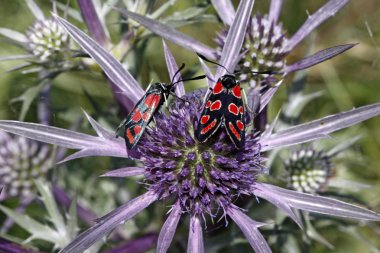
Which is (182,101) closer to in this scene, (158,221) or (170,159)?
(170,159)

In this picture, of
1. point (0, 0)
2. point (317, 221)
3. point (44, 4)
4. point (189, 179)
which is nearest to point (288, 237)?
point (317, 221)

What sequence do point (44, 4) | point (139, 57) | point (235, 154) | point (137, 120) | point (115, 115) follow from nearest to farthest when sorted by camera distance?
point (137, 120), point (235, 154), point (139, 57), point (115, 115), point (44, 4)

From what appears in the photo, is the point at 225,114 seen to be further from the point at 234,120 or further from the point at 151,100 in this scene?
the point at 151,100

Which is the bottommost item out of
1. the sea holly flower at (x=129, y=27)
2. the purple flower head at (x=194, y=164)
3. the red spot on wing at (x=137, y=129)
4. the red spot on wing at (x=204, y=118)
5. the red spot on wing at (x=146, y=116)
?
the purple flower head at (x=194, y=164)

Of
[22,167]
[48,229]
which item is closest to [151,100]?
[48,229]

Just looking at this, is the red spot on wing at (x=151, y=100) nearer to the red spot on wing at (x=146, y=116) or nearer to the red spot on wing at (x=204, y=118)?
the red spot on wing at (x=146, y=116)

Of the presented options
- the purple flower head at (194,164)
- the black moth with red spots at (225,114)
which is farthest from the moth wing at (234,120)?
the purple flower head at (194,164)

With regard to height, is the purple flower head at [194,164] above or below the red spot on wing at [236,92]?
below
